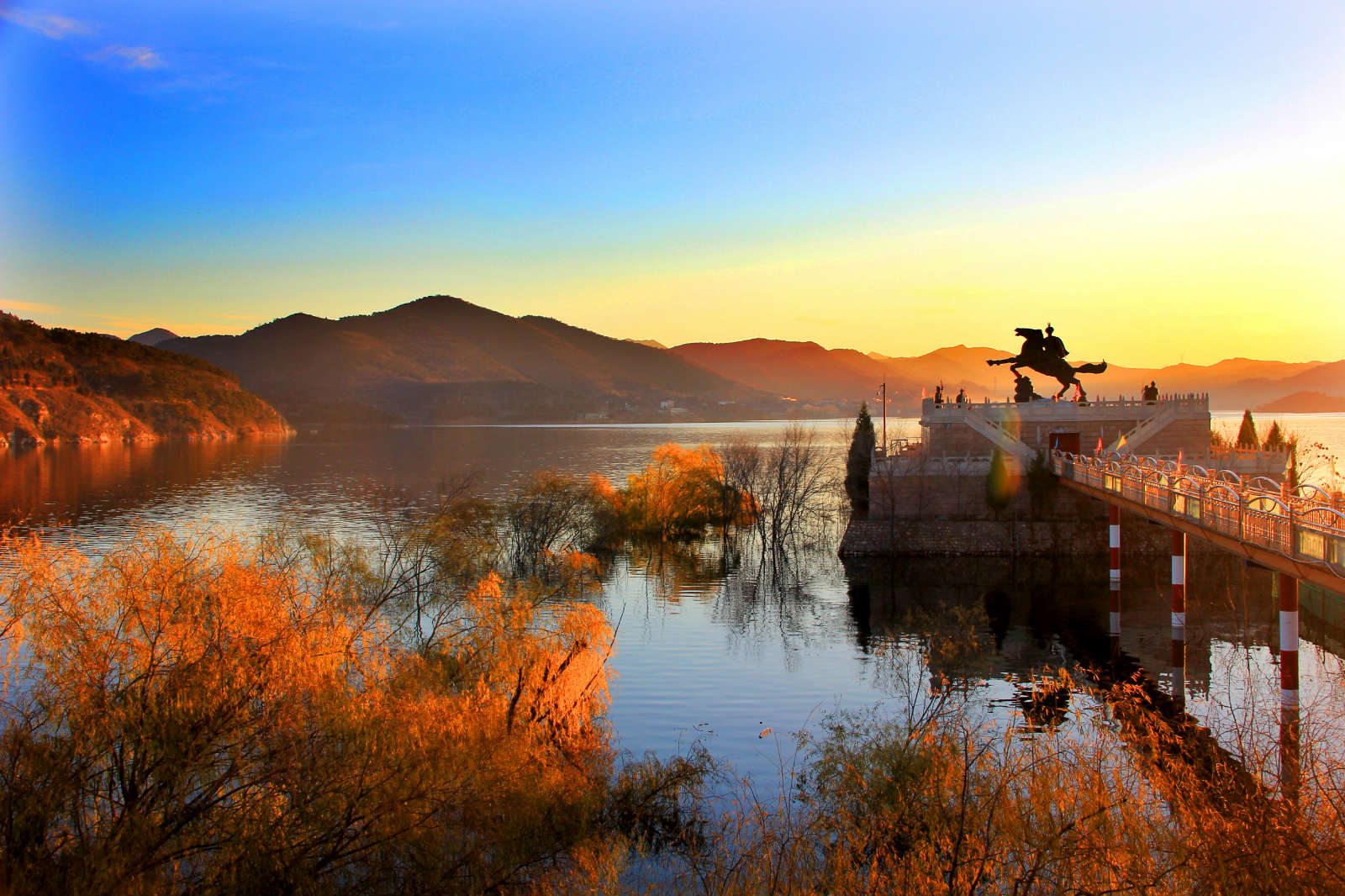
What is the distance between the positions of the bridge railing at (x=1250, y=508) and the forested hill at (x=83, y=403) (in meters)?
169

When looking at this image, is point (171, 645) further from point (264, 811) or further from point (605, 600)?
point (605, 600)

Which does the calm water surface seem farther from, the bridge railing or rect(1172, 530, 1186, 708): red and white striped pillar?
the bridge railing

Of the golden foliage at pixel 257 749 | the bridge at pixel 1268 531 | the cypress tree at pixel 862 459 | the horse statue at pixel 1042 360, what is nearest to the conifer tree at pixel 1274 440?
the horse statue at pixel 1042 360

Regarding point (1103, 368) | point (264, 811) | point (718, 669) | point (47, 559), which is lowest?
point (718, 669)

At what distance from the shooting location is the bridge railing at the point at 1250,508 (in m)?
18.0

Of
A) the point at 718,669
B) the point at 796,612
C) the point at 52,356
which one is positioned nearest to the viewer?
the point at 718,669

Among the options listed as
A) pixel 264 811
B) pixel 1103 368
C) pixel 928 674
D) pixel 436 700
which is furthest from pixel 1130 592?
pixel 264 811

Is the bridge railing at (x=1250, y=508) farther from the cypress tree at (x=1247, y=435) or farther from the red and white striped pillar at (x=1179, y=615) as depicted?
the cypress tree at (x=1247, y=435)

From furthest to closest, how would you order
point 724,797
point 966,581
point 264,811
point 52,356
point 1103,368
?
1. point 52,356
2. point 1103,368
3. point 966,581
4. point 724,797
5. point 264,811

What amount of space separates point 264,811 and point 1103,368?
182ft

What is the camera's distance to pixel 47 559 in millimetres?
17766

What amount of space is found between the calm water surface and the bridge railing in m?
3.62

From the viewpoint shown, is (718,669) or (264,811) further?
(718,669)

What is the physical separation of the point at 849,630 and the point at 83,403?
179 m
